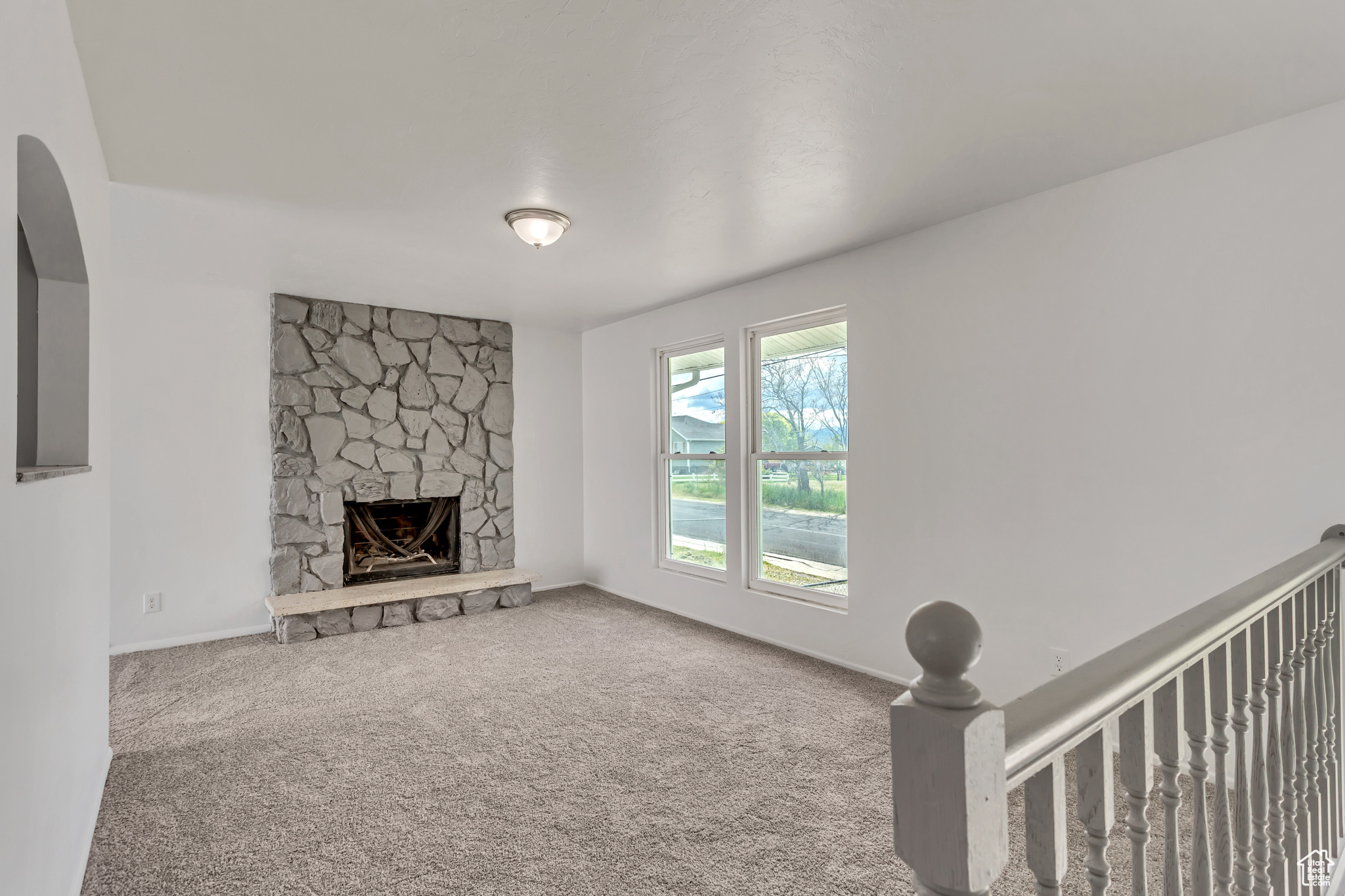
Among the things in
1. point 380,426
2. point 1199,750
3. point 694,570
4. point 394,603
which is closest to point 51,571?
point 1199,750

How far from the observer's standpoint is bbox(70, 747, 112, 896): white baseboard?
6.11 ft

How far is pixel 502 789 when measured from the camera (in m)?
2.43

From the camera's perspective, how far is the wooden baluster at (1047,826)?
668mm

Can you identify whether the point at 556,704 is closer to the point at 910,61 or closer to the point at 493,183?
the point at 493,183

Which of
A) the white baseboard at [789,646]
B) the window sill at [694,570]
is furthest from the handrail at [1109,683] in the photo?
the window sill at [694,570]

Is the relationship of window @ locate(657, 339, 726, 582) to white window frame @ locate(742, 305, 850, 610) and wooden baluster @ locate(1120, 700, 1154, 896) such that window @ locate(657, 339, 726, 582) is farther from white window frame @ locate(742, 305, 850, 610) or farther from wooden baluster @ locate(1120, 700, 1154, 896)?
wooden baluster @ locate(1120, 700, 1154, 896)

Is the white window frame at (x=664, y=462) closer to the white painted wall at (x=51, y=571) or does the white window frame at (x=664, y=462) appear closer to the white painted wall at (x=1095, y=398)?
the white painted wall at (x=1095, y=398)

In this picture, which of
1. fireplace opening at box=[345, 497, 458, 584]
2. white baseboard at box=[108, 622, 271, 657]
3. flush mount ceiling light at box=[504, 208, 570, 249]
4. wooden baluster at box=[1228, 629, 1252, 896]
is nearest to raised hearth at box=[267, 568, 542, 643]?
fireplace opening at box=[345, 497, 458, 584]

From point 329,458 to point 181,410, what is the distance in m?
0.94

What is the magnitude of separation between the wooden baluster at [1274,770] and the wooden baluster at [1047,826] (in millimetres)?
942

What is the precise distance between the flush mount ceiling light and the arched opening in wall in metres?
1.61

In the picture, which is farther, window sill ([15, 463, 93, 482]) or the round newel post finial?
window sill ([15, 463, 93, 482])

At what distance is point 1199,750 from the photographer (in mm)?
962

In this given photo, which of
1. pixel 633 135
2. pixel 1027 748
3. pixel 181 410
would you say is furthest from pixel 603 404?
pixel 1027 748
